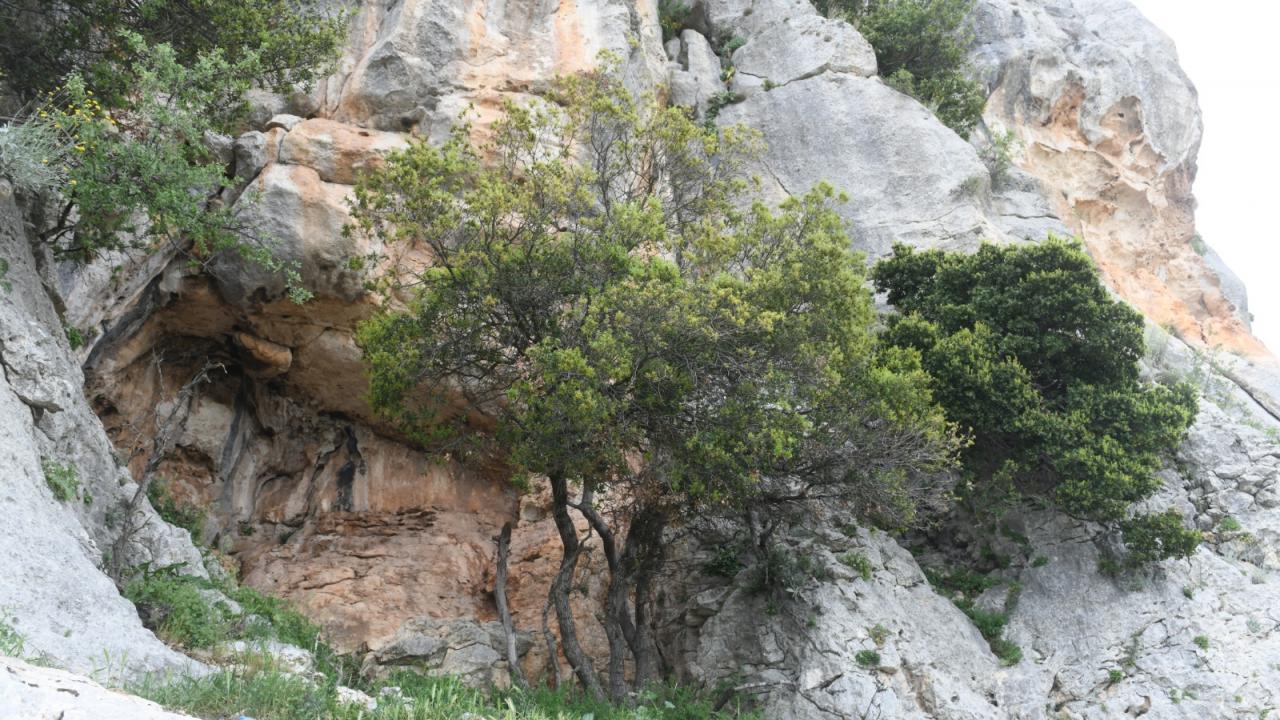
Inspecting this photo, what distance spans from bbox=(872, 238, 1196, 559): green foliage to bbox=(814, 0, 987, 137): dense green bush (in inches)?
412

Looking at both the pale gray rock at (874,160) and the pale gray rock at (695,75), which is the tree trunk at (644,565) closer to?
the pale gray rock at (874,160)

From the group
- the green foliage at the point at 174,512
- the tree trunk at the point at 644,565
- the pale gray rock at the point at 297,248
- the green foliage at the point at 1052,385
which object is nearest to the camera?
the tree trunk at the point at 644,565

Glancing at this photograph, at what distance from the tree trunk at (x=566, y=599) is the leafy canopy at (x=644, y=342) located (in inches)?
17.7

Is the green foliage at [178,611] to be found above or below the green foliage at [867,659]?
above

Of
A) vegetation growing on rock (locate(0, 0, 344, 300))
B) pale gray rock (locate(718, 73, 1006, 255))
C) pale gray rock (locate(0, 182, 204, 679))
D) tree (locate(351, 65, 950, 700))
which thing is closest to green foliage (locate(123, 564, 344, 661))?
pale gray rock (locate(0, 182, 204, 679))

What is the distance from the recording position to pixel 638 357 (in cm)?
1272

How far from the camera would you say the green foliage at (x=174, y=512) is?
14.8 m

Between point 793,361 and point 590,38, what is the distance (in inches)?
442

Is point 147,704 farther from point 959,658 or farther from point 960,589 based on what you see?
point 960,589

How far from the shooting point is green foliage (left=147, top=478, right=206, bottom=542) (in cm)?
1482

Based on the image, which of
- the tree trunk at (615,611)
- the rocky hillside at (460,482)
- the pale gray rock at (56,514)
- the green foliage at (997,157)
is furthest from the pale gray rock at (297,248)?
the green foliage at (997,157)

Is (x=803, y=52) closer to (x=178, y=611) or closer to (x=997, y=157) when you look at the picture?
(x=997, y=157)

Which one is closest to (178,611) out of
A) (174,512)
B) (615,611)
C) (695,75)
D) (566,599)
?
(566,599)

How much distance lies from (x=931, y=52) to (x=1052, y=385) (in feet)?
45.3
